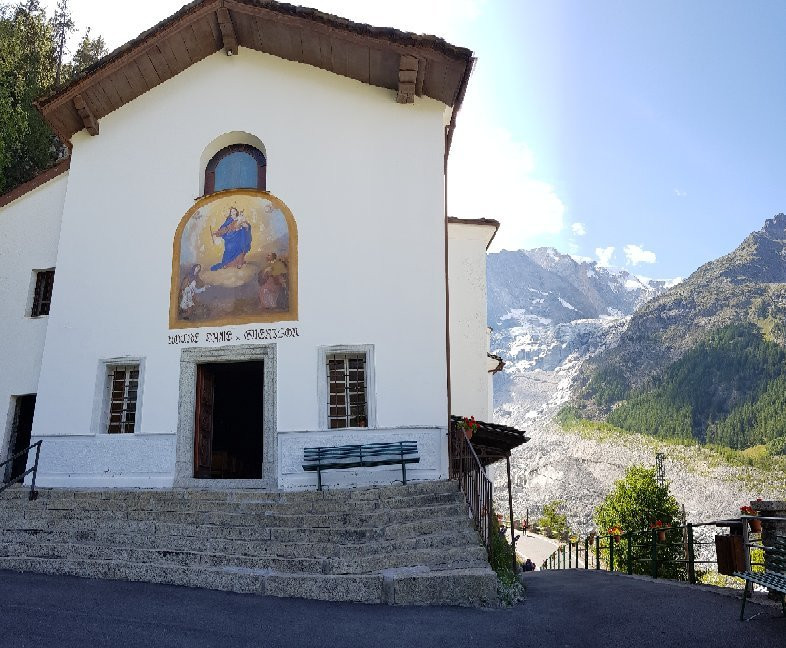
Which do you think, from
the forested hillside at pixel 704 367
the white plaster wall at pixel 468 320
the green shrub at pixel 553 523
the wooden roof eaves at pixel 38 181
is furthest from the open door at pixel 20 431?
the forested hillside at pixel 704 367

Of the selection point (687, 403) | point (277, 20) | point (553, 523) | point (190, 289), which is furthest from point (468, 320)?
point (687, 403)

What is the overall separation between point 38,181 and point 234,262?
511cm

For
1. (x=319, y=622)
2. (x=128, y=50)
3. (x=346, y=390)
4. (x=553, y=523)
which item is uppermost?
(x=128, y=50)

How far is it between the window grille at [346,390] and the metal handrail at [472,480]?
4.94ft

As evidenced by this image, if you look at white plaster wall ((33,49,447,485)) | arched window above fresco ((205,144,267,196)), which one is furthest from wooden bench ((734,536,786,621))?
arched window above fresco ((205,144,267,196))

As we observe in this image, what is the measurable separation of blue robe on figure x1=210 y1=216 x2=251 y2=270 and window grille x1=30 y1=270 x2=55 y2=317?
13.2 ft

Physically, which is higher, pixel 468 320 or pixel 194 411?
pixel 468 320

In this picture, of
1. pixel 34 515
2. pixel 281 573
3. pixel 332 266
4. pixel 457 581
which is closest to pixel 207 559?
pixel 281 573

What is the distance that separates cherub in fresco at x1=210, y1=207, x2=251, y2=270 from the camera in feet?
37.4

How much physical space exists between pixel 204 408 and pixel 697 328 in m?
121

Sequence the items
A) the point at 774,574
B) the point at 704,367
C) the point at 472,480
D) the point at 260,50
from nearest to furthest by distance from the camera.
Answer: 1. the point at 774,574
2. the point at 472,480
3. the point at 260,50
4. the point at 704,367

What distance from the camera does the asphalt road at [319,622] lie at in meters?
5.11

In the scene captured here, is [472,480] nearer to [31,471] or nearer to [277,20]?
[31,471]

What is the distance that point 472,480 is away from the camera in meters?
8.84
